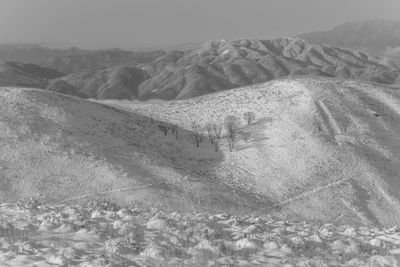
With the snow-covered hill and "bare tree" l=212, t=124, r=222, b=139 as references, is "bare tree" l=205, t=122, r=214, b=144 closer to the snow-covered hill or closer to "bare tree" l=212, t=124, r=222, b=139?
"bare tree" l=212, t=124, r=222, b=139

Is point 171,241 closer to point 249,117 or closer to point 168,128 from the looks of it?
point 168,128

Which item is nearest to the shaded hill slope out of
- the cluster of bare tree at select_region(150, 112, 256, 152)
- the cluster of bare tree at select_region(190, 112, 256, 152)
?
the cluster of bare tree at select_region(150, 112, 256, 152)

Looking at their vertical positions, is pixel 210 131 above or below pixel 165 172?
above

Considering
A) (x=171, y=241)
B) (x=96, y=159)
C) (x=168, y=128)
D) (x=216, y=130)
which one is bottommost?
(x=96, y=159)

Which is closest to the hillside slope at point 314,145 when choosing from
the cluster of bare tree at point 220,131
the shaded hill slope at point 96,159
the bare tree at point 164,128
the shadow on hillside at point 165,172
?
the cluster of bare tree at point 220,131

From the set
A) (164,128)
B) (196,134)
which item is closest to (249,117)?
(196,134)

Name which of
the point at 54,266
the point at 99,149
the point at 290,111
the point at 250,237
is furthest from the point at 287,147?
the point at 54,266
